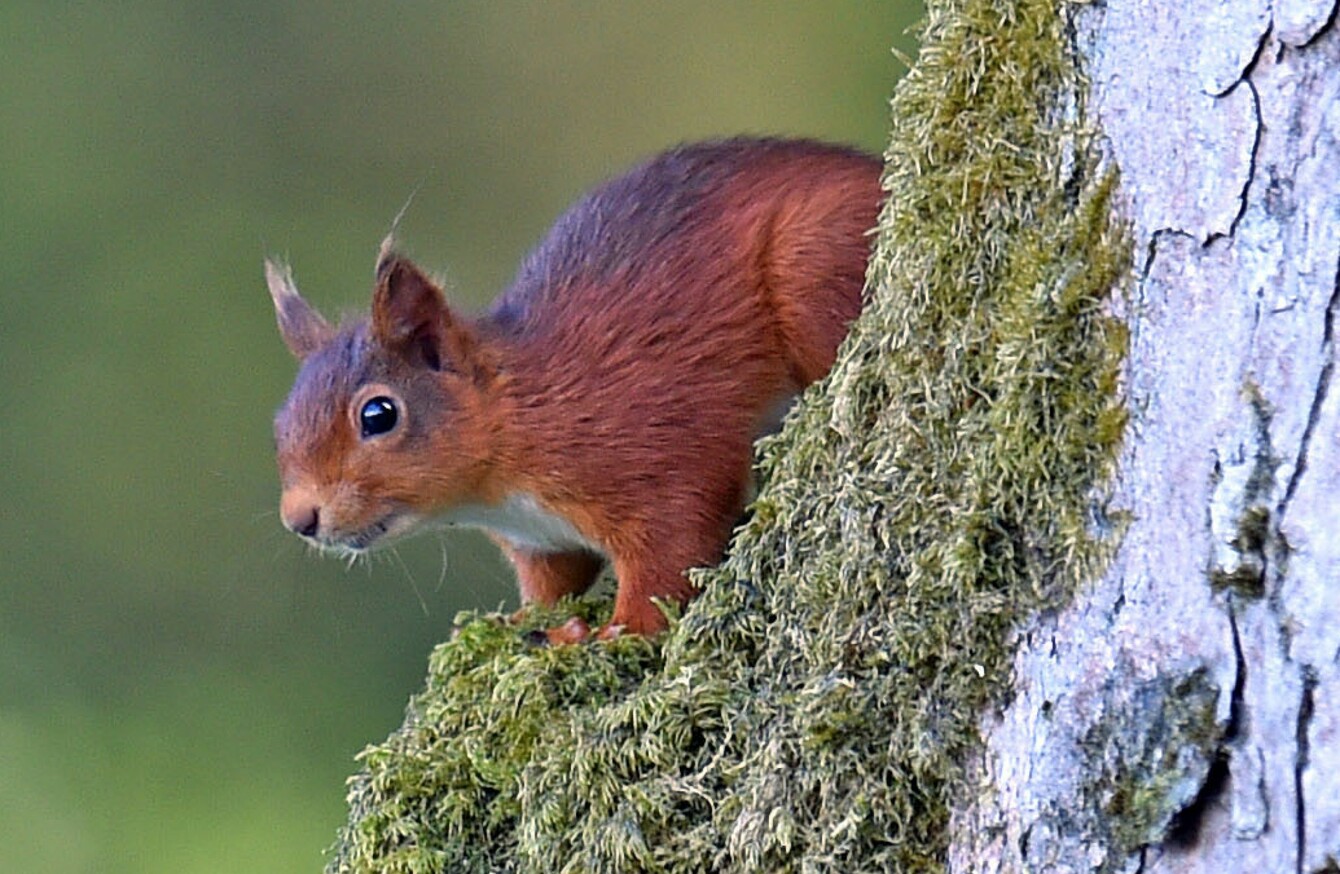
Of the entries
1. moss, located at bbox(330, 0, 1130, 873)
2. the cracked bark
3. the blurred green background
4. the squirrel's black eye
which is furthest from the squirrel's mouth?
the blurred green background

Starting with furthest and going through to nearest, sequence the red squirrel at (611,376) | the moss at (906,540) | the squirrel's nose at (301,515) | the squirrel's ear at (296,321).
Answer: the squirrel's ear at (296,321) → the squirrel's nose at (301,515) → the red squirrel at (611,376) → the moss at (906,540)

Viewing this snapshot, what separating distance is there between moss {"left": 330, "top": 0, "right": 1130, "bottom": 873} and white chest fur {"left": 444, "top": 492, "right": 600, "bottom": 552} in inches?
22.6

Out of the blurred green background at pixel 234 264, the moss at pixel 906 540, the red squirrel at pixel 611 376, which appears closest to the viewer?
the moss at pixel 906 540

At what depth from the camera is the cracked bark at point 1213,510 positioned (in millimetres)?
1307

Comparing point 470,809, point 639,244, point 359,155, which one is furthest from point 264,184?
point 470,809

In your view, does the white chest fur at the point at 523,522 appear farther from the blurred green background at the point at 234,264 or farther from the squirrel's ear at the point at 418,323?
the blurred green background at the point at 234,264

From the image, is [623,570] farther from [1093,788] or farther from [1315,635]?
[1315,635]

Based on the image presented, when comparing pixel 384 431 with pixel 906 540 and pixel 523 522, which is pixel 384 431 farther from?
pixel 906 540

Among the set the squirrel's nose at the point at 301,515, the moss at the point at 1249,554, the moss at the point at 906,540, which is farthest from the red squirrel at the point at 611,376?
the moss at the point at 1249,554

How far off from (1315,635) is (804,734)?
54 cm

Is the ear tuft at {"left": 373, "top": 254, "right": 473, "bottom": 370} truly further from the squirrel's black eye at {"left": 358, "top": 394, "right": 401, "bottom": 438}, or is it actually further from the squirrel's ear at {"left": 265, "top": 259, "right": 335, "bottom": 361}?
the squirrel's ear at {"left": 265, "top": 259, "right": 335, "bottom": 361}

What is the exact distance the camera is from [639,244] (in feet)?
8.52

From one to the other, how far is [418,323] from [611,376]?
0.29 meters

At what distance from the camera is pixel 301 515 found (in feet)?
8.46
